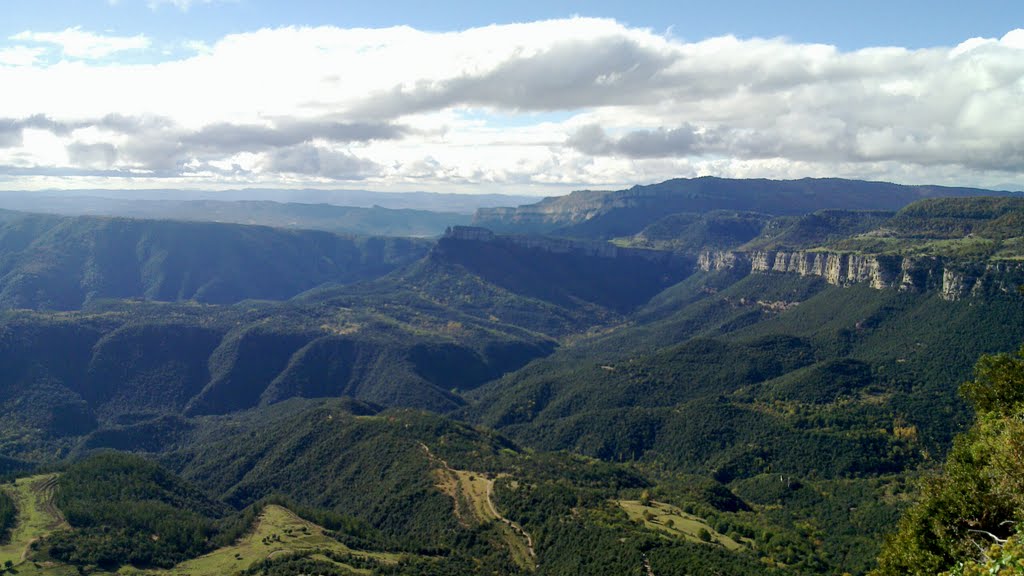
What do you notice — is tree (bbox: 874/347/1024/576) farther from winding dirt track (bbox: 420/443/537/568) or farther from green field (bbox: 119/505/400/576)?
green field (bbox: 119/505/400/576)

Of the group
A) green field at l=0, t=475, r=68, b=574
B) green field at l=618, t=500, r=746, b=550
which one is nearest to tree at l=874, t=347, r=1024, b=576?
green field at l=618, t=500, r=746, b=550

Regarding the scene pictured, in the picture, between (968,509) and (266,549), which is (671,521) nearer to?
(266,549)

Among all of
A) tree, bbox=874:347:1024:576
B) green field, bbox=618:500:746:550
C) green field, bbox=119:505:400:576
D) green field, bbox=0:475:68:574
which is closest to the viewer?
tree, bbox=874:347:1024:576

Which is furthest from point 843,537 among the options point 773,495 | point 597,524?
point 597,524

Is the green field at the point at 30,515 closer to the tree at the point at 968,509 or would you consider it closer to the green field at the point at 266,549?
the green field at the point at 266,549

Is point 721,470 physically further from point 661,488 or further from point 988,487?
point 988,487

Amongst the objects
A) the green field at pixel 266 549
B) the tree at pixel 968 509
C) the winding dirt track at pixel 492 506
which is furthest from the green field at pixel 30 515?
the tree at pixel 968 509

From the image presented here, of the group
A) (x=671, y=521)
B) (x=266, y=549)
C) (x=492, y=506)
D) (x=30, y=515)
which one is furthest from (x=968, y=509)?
(x=30, y=515)

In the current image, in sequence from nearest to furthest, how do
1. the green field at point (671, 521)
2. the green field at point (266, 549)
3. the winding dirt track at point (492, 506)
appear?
A: 1. the green field at point (671, 521)
2. the green field at point (266, 549)
3. the winding dirt track at point (492, 506)
